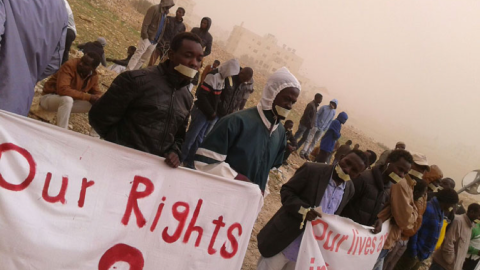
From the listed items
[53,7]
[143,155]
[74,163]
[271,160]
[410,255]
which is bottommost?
[410,255]

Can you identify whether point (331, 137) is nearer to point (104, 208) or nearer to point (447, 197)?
point (447, 197)

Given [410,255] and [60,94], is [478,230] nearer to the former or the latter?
[410,255]

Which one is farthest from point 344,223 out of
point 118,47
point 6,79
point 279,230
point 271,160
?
point 118,47

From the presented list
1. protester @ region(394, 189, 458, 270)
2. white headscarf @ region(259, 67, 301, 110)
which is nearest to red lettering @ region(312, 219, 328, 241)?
white headscarf @ region(259, 67, 301, 110)

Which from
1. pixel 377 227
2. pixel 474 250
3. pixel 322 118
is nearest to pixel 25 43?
pixel 377 227

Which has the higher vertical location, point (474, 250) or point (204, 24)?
point (204, 24)

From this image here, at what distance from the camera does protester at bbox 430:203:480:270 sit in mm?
5027

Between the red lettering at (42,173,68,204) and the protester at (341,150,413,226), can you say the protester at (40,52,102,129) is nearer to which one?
the red lettering at (42,173,68,204)

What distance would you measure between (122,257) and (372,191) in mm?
2535

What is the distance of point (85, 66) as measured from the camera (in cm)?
432

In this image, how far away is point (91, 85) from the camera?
4559mm

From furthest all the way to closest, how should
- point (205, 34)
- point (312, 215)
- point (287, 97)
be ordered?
point (205, 34), point (312, 215), point (287, 97)

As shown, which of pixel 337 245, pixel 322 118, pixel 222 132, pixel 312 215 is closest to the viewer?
pixel 222 132

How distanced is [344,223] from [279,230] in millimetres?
727
